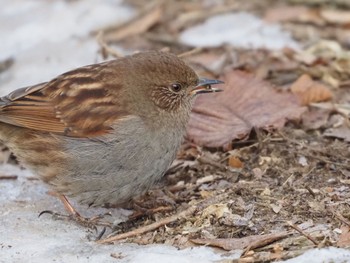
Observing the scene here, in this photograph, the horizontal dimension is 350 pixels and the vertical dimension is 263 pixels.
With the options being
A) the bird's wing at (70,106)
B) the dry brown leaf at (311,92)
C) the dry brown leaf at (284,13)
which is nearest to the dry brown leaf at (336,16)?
the dry brown leaf at (284,13)

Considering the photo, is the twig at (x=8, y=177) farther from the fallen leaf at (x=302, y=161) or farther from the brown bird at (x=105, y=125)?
the fallen leaf at (x=302, y=161)

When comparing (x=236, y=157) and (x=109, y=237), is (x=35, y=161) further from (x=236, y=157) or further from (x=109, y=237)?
(x=236, y=157)

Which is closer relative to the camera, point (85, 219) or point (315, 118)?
point (85, 219)

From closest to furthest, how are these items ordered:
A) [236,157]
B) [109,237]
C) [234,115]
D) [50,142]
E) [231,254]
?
[231,254] → [109,237] → [50,142] → [236,157] → [234,115]

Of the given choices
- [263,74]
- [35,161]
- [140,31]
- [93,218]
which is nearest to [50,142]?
[35,161]

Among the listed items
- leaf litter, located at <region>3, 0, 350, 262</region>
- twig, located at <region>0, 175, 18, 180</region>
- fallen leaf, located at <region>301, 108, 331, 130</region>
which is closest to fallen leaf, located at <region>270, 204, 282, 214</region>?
leaf litter, located at <region>3, 0, 350, 262</region>

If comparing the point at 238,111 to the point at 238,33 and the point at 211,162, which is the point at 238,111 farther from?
the point at 238,33

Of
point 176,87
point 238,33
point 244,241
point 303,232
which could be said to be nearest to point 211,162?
point 176,87
